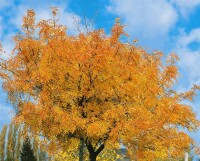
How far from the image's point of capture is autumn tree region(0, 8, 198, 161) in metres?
18.4

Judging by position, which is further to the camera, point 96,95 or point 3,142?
point 3,142

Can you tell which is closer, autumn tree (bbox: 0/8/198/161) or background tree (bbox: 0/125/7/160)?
autumn tree (bbox: 0/8/198/161)

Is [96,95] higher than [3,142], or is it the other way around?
[3,142]

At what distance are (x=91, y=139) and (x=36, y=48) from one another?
5104 millimetres

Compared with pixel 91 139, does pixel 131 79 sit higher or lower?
higher

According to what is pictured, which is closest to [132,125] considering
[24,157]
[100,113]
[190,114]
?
[100,113]

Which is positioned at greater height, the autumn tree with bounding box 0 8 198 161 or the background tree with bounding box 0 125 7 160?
the background tree with bounding box 0 125 7 160

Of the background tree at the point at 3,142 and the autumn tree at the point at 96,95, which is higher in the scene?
the background tree at the point at 3,142

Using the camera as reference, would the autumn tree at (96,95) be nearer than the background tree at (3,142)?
Yes

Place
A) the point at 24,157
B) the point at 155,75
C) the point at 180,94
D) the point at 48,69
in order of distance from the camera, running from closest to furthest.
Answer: the point at 48,69
the point at 155,75
the point at 180,94
the point at 24,157

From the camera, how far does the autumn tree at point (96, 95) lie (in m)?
18.4

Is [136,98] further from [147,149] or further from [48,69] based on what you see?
[48,69]

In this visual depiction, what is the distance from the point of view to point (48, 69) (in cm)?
1898

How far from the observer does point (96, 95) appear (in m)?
19.3
